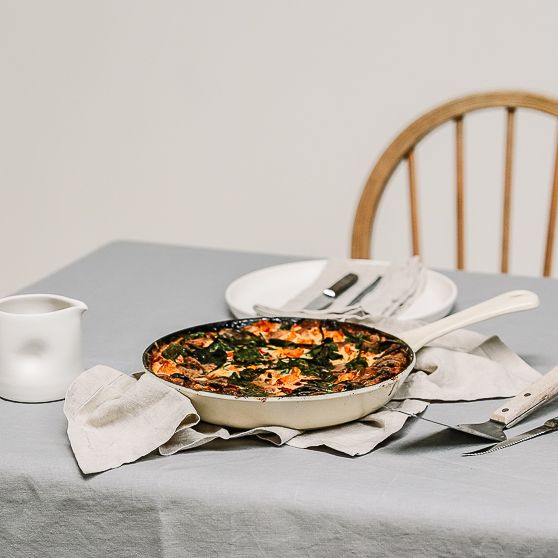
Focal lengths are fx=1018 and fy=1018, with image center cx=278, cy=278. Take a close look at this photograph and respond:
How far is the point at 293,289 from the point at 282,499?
0.63 meters

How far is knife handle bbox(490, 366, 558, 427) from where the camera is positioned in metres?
0.90

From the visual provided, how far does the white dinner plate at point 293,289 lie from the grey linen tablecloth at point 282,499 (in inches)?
12.6

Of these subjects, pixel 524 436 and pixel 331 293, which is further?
pixel 331 293

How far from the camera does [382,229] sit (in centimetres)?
286

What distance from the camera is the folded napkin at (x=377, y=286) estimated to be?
128 cm

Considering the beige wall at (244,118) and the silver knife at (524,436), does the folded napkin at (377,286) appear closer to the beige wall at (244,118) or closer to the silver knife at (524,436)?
the silver knife at (524,436)

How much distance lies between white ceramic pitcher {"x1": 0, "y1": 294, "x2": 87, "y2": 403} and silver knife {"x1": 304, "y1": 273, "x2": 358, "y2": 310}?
38 cm

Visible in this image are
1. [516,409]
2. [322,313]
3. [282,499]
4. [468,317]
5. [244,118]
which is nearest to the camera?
[282,499]

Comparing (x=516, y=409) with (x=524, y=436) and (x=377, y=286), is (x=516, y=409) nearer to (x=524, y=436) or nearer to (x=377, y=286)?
(x=524, y=436)

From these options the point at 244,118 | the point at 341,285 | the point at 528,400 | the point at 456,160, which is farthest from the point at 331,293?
the point at 244,118

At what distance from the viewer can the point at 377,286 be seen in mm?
1335

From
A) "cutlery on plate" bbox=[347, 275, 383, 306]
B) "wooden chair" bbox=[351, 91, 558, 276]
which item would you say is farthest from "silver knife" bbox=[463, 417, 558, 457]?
"wooden chair" bbox=[351, 91, 558, 276]

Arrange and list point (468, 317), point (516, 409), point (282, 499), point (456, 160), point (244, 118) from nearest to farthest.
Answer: point (282, 499), point (516, 409), point (468, 317), point (456, 160), point (244, 118)

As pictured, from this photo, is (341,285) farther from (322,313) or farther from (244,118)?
(244,118)
